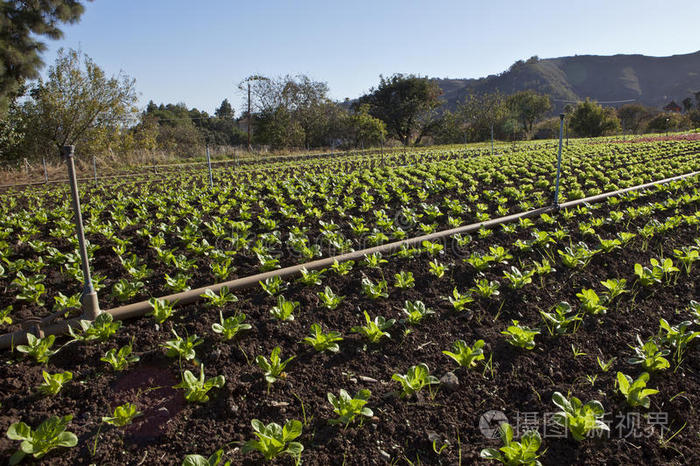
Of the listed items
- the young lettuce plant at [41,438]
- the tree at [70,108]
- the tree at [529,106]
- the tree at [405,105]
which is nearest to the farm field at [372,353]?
the young lettuce plant at [41,438]

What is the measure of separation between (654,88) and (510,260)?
596ft

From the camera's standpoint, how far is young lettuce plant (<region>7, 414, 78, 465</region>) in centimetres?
211

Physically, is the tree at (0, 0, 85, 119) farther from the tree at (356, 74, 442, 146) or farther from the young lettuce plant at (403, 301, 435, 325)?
the tree at (356, 74, 442, 146)

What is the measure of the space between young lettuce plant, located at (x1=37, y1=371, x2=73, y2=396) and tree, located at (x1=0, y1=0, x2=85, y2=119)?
15.7 meters

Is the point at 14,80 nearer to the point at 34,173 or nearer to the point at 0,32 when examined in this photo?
the point at 0,32

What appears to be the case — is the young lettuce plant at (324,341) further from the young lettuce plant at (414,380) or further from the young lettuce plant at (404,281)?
the young lettuce plant at (404,281)

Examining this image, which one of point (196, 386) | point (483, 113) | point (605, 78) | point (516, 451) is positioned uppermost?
point (605, 78)

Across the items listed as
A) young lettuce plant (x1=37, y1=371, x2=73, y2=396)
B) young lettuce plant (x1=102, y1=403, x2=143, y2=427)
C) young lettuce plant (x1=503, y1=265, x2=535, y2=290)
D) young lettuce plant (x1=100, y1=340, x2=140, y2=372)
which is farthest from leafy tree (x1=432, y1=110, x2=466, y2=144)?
young lettuce plant (x1=102, y1=403, x2=143, y2=427)

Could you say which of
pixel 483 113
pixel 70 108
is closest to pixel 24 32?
pixel 70 108

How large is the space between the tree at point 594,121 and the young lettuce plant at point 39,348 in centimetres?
6026

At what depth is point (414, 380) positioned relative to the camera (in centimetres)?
268

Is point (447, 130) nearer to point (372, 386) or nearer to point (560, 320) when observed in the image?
point (560, 320)

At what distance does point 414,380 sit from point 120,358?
6.78 feet

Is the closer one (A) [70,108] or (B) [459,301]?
(B) [459,301]
